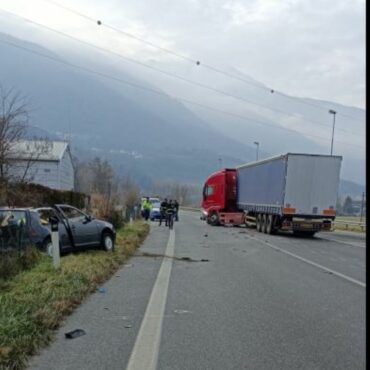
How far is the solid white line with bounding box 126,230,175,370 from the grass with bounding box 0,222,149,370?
3.32 feet

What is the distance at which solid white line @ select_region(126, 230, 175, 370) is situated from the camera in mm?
5488

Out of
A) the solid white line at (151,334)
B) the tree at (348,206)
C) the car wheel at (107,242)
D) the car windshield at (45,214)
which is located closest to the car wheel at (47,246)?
the car windshield at (45,214)

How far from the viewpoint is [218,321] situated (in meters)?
7.34

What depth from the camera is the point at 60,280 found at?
30.5 ft

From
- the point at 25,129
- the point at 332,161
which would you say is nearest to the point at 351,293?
the point at 25,129

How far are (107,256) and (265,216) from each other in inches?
626

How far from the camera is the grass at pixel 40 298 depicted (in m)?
5.71

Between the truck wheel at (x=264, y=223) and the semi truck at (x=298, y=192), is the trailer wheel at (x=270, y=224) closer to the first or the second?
the semi truck at (x=298, y=192)

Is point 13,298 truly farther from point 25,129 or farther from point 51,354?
point 25,129

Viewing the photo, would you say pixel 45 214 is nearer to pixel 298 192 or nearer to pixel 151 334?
pixel 151 334

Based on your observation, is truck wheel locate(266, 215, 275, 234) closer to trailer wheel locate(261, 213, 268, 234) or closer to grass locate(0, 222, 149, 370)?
trailer wheel locate(261, 213, 268, 234)

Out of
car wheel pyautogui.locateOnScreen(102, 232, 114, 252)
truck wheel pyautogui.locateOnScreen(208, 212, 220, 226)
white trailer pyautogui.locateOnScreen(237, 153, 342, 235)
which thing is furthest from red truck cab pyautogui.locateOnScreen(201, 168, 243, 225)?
car wheel pyautogui.locateOnScreen(102, 232, 114, 252)

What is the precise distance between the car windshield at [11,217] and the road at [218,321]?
2588mm

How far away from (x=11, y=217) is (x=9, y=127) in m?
6.90
